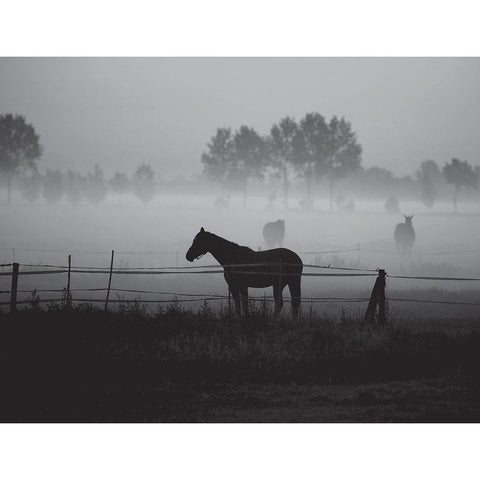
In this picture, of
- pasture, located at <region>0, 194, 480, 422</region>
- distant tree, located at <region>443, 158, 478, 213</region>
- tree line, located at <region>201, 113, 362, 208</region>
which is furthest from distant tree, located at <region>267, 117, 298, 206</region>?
pasture, located at <region>0, 194, 480, 422</region>

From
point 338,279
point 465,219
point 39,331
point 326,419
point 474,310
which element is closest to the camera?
point 326,419

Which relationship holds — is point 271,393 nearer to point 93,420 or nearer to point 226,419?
point 226,419

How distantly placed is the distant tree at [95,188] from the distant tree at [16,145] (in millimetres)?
23038

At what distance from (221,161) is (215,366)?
5133cm

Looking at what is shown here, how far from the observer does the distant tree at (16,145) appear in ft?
181

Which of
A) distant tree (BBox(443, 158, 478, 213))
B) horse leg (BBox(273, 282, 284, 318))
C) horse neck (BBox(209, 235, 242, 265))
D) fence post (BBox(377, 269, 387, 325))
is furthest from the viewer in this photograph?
distant tree (BBox(443, 158, 478, 213))

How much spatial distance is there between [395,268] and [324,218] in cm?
2061

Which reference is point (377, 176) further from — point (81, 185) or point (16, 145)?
point (16, 145)

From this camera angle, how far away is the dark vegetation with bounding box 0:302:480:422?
7.10 meters

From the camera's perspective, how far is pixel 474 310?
15828 millimetres

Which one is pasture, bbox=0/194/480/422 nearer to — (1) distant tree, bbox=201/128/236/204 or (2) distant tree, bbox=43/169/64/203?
(1) distant tree, bbox=201/128/236/204

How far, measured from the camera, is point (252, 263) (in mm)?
12516

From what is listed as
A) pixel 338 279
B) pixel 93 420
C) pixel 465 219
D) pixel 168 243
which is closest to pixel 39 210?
pixel 168 243

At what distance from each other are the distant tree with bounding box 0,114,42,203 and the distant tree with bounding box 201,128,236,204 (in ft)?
62.4
